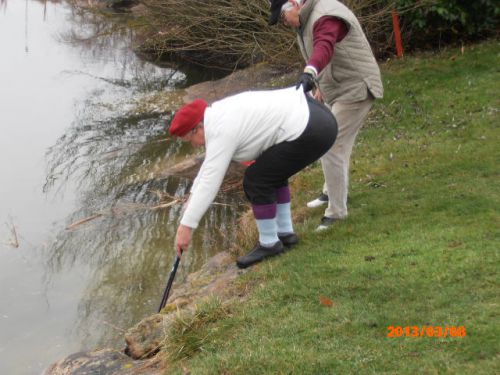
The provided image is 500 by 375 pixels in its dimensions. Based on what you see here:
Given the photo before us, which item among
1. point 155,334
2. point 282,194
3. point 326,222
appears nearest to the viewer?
point 155,334

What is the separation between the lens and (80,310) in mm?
7391

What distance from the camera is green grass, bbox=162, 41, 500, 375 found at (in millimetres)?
3695

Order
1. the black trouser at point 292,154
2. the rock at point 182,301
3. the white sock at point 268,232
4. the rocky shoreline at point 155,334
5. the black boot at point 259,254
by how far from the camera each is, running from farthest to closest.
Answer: the black boot at point 259,254 < the white sock at point 268,232 < the rock at point 182,301 < the rocky shoreline at point 155,334 < the black trouser at point 292,154

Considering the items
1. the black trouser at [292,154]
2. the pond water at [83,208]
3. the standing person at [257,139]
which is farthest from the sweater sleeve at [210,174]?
the pond water at [83,208]

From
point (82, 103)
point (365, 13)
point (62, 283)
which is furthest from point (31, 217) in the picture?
point (365, 13)

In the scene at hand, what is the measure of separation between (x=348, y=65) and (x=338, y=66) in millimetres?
82

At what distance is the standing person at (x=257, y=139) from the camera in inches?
172

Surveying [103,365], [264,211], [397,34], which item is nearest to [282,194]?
[264,211]

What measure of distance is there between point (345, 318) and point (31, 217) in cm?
695

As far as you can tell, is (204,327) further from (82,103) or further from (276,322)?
(82,103)

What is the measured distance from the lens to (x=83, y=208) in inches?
400

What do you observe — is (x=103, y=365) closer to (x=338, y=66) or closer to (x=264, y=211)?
(x=264, y=211)

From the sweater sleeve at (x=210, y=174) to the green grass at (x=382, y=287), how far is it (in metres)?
0.72
